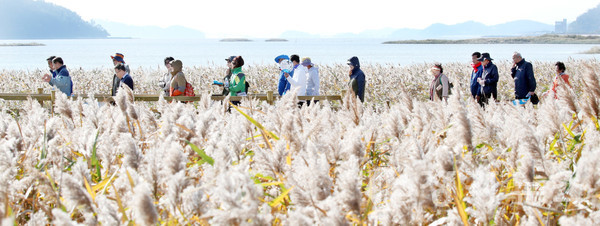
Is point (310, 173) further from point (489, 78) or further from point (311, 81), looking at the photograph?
point (489, 78)

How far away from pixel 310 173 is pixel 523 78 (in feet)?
34.8

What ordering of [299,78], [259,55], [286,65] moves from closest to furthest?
[299,78] < [286,65] < [259,55]

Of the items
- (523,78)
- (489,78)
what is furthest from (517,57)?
(489,78)

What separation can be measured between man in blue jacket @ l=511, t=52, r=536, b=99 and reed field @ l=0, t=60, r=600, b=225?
7933 mm

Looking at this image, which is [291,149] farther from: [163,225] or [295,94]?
[295,94]

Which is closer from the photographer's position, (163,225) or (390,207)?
(390,207)

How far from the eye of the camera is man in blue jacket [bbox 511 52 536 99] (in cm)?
1122

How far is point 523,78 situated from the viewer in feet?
37.0

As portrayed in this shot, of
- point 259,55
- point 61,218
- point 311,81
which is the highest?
point 61,218

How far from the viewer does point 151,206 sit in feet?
4.95

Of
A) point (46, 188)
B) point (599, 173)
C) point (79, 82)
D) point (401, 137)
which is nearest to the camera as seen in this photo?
point (599, 173)

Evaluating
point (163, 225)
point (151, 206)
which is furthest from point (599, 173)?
point (163, 225)

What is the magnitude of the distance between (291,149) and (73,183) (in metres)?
1.04

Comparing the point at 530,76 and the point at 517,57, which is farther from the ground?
the point at 517,57
